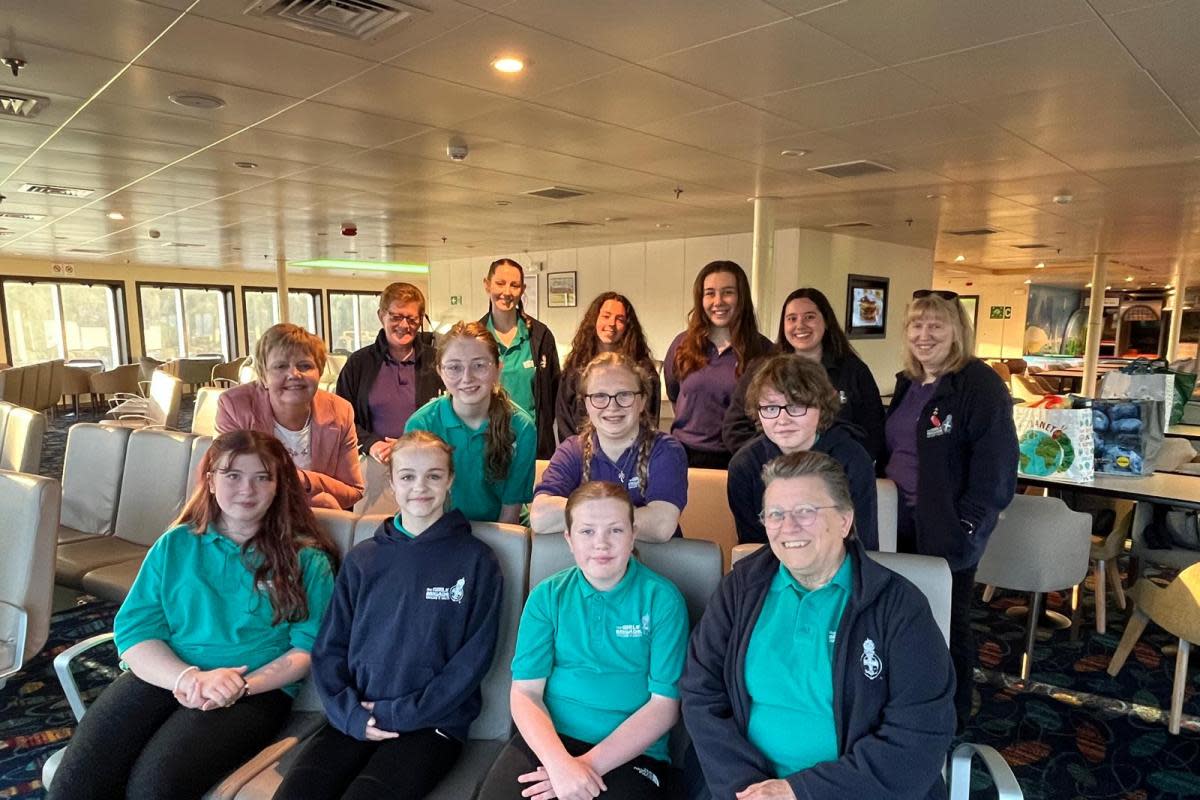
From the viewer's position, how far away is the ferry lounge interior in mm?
2715

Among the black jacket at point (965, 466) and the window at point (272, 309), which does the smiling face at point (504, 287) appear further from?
the window at point (272, 309)

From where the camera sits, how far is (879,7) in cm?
271

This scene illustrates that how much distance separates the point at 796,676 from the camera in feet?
4.82

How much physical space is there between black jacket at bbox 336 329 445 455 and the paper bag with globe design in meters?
2.94

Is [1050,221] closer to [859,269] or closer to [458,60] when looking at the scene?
[859,269]

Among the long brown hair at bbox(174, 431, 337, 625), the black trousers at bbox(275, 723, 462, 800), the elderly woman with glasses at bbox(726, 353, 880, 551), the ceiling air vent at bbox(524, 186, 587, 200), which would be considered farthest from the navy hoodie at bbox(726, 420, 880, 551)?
the ceiling air vent at bbox(524, 186, 587, 200)

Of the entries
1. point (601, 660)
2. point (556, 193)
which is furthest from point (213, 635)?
point (556, 193)

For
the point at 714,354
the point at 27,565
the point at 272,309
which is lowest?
the point at 27,565

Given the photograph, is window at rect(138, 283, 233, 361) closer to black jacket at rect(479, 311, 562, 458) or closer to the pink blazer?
black jacket at rect(479, 311, 562, 458)

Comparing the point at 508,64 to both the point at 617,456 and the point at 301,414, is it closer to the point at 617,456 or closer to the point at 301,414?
the point at 301,414

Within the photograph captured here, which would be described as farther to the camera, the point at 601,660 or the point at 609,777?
the point at 601,660

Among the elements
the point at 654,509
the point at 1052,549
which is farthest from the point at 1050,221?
the point at 654,509

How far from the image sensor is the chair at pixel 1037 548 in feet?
9.71

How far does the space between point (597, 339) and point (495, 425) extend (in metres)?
1.01
